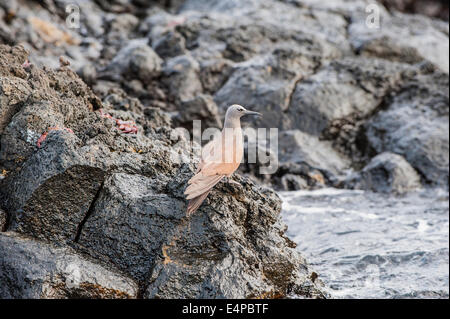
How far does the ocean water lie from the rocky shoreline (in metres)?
0.80

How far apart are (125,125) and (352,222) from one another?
5.94 meters

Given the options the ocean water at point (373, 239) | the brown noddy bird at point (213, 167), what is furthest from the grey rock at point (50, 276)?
the ocean water at point (373, 239)

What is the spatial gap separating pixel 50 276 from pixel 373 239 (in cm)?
679

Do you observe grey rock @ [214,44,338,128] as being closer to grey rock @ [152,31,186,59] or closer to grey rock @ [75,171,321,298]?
grey rock @ [152,31,186,59]

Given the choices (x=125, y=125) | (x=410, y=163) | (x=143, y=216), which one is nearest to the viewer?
(x=143, y=216)

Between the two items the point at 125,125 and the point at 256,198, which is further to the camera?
the point at 125,125

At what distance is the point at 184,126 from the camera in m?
12.7

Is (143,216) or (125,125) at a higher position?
(125,125)

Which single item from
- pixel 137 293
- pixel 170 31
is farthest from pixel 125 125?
pixel 170 31

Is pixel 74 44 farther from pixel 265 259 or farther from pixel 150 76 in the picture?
pixel 265 259

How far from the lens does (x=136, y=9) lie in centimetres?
2102

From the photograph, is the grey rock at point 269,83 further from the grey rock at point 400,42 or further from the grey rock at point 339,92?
the grey rock at point 400,42

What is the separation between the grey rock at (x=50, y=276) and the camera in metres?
4.68

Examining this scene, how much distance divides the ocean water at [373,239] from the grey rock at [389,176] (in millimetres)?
278
